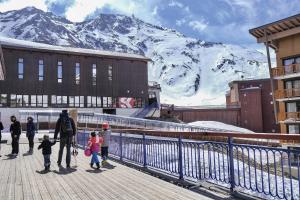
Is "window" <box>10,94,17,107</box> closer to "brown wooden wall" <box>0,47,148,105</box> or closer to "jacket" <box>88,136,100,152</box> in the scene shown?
"brown wooden wall" <box>0,47,148,105</box>

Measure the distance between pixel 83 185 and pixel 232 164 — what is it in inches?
146

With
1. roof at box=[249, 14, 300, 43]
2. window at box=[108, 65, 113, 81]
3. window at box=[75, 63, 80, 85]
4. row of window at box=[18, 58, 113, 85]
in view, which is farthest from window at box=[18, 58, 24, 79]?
roof at box=[249, 14, 300, 43]

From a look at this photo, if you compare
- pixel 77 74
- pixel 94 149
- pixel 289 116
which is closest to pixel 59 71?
pixel 77 74

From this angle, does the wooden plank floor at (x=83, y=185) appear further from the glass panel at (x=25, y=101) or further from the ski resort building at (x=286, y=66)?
the glass panel at (x=25, y=101)

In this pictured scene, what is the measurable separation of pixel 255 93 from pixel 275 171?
56670 mm

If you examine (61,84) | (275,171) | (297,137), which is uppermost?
(61,84)

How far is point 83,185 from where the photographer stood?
28.8 feet

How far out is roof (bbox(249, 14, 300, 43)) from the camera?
1446 inches

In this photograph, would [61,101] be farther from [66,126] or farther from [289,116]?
[66,126]

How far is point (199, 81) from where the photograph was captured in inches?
7830

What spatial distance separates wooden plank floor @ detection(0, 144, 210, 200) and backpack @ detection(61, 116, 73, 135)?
3.87 ft

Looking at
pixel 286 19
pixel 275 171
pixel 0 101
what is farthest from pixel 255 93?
pixel 275 171

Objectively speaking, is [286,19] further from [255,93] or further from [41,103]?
[41,103]

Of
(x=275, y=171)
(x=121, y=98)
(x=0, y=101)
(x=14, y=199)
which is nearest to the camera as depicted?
(x=275, y=171)
